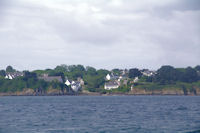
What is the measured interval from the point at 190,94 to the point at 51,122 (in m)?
136

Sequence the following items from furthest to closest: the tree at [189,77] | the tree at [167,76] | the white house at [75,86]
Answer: the white house at [75,86], the tree at [189,77], the tree at [167,76]

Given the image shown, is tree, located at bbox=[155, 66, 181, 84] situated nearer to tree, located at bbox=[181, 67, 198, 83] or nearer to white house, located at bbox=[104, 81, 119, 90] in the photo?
tree, located at bbox=[181, 67, 198, 83]

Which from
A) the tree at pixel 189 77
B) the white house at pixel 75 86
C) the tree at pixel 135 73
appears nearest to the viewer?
the tree at pixel 189 77

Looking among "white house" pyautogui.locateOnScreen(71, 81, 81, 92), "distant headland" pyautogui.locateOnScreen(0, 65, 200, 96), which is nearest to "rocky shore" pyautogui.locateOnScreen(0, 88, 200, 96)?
"distant headland" pyautogui.locateOnScreen(0, 65, 200, 96)

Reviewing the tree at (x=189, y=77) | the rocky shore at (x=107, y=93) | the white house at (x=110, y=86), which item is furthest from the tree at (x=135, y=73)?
the rocky shore at (x=107, y=93)

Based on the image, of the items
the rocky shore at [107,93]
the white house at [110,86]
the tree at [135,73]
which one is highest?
the tree at [135,73]

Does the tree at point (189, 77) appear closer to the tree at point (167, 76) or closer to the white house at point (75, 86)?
the tree at point (167, 76)

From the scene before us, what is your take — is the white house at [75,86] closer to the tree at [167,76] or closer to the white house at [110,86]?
the white house at [110,86]

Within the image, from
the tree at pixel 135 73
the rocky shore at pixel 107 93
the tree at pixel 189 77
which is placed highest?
the tree at pixel 135 73

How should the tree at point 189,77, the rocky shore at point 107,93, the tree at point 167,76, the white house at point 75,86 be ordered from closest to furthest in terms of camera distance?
the rocky shore at point 107,93, the tree at point 167,76, the tree at point 189,77, the white house at point 75,86

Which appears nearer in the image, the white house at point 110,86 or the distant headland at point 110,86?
the distant headland at point 110,86

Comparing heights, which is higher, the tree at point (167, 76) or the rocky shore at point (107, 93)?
the tree at point (167, 76)

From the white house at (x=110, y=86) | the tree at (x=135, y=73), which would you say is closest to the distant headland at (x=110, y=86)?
the white house at (x=110, y=86)

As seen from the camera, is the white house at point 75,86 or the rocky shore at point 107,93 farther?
the white house at point 75,86
